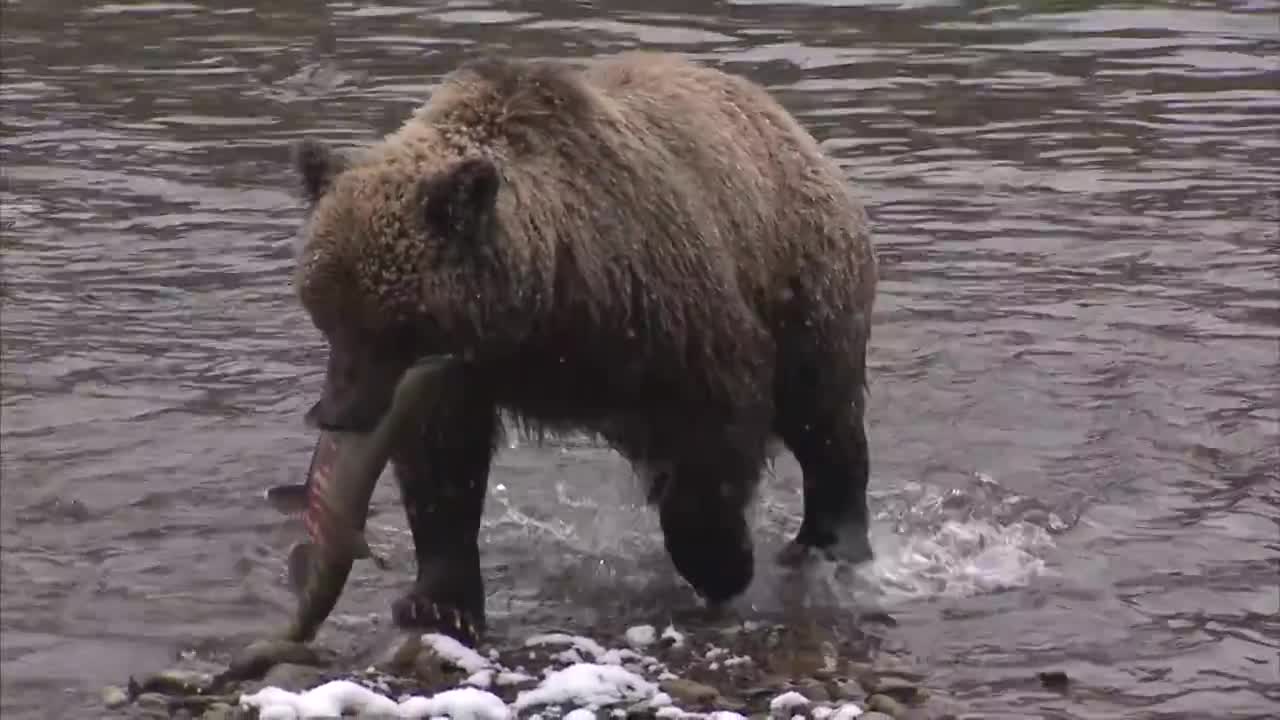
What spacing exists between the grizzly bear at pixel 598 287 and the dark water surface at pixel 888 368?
1.79 feet

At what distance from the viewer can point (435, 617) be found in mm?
6582

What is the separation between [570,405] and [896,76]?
9.59 metres

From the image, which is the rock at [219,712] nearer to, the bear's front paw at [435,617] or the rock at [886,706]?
the bear's front paw at [435,617]

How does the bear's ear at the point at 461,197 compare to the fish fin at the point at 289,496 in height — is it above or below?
above

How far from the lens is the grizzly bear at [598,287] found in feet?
18.6

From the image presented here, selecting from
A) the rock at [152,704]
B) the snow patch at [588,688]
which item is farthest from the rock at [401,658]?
the rock at [152,704]

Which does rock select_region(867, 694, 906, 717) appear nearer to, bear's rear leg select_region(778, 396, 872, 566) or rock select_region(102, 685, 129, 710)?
bear's rear leg select_region(778, 396, 872, 566)

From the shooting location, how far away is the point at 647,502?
6.92 m

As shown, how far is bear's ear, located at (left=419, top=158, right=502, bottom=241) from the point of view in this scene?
5.54 m

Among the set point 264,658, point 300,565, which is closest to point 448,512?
point 300,565

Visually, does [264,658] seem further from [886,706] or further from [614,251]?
[886,706]

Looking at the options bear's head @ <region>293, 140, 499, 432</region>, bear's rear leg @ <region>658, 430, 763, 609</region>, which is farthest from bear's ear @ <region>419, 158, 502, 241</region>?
bear's rear leg @ <region>658, 430, 763, 609</region>

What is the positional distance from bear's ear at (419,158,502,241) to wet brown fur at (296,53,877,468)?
1.5 inches

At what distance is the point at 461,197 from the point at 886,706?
182 cm
